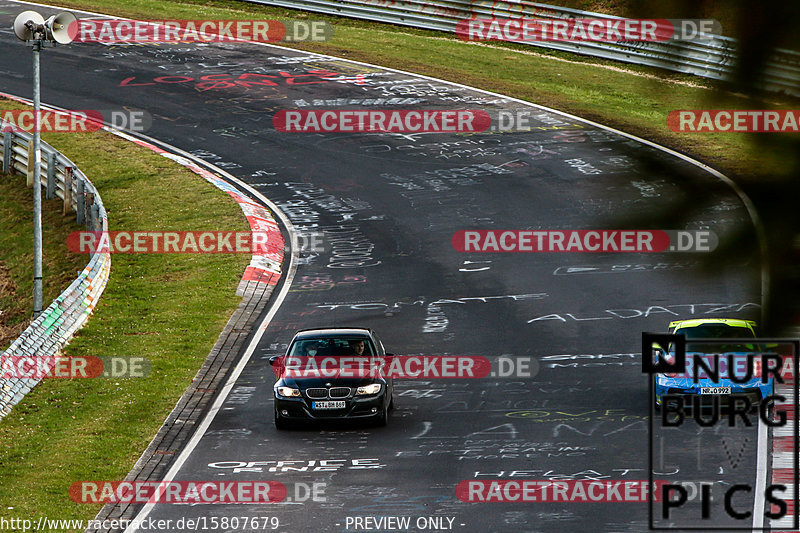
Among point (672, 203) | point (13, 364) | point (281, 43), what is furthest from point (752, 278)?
point (281, 43)

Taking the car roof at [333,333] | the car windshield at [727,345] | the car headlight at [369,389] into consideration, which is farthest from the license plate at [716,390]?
the car roof at [333,333]

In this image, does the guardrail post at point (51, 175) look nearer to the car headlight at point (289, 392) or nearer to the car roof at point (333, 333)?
the car roof at point (333, 333)

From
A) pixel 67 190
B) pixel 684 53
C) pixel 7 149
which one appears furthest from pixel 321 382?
pixel 7 149

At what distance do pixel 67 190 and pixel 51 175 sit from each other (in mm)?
1295

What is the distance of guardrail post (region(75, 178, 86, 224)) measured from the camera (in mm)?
31469

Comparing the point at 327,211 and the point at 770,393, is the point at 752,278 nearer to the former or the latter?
the point at 770,393

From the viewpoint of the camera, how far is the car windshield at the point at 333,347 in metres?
20.7

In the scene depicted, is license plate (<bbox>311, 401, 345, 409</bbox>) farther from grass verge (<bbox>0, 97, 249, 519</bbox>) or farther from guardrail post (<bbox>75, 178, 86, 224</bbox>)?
guardrail post (<bbox>75, 178, 86, 224</bbox>)

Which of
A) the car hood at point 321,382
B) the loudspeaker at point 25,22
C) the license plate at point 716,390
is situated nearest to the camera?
the license plate at point 716,390

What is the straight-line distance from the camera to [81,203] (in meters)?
31.6

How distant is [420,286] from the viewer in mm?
28031

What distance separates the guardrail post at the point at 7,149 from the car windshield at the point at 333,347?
18.4 metres

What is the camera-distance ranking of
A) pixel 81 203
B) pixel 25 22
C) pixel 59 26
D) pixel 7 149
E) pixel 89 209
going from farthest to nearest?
pixel 7 149 → pixel 81 203 → pixel 89 209 → pixel 25 22 → pixel 59 26

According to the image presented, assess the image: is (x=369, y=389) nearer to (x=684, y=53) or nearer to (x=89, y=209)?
(x=89, y=209)
